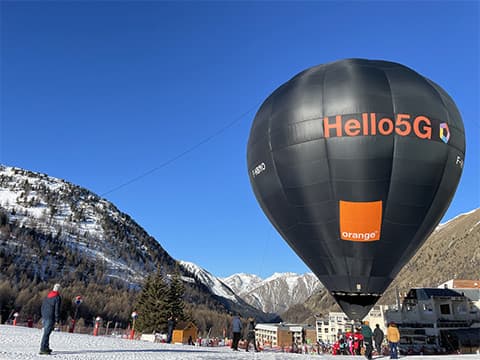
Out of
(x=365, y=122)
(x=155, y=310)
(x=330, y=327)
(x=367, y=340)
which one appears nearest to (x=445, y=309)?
(x=155, y=310)

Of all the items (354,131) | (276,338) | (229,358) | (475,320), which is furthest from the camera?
(276,338)

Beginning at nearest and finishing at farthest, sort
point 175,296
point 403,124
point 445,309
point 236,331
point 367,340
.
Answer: point 367,340
point 236,331
point 403,124
point 445,309
point 175,296

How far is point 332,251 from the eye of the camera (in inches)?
853

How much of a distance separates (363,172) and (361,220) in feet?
8.06

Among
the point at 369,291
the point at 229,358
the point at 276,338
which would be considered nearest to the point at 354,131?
the point at 369,291

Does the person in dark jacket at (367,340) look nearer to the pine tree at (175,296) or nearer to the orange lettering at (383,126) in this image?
the orange lettering at (383,126)

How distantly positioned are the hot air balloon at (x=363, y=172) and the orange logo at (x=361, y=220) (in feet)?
0.17

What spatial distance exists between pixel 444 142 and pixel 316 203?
24.9 feet

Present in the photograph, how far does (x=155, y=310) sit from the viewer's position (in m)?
64.3

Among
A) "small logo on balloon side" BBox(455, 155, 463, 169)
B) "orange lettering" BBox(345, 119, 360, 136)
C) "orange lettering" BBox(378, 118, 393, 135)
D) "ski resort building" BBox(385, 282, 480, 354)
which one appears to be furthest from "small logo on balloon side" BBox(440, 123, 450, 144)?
"ski resort building" BBox(385, 282, 480, 354)

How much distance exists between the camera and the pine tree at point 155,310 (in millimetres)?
63188

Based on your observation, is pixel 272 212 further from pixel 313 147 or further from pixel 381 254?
pixel 381 254

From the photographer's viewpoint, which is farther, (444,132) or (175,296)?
(175,296)

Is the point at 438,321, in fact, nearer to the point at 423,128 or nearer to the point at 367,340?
the point at 423,128
